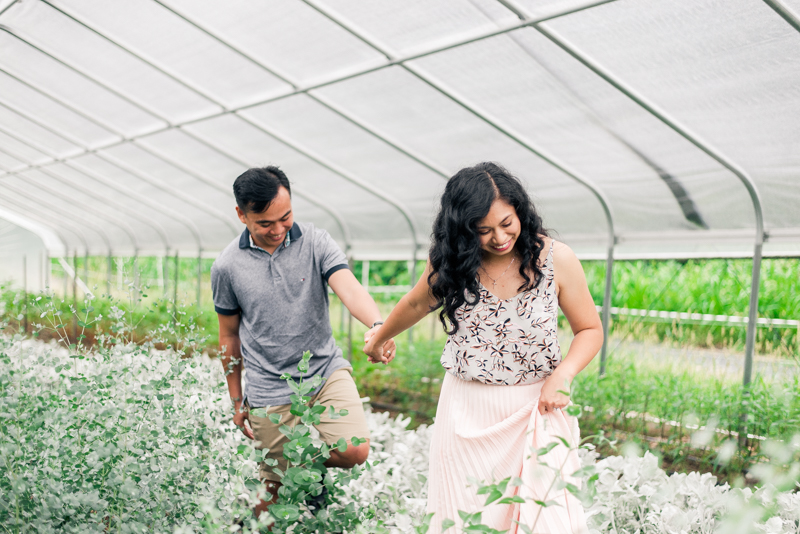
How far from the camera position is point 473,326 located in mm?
1646

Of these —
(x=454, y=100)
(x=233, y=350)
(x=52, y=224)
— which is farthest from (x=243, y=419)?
(x=52, y=224)

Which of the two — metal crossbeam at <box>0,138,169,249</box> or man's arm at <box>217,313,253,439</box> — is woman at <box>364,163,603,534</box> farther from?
metal crossbeam at <box>0,138,169,249</box>

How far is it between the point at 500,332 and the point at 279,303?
0.99 meters

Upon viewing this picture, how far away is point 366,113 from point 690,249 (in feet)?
8.22

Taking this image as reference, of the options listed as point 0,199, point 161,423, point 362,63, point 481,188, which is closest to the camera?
point 481,188

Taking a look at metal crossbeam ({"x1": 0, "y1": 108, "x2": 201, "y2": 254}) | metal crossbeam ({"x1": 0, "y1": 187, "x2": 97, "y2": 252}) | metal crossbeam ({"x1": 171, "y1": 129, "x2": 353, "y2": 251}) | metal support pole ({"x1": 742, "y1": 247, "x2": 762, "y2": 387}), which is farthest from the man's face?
metal crossbeam ({"x1": 0, "y1": 187, "x2": 97, "y2": 252})

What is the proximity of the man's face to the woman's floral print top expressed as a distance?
0.88 m

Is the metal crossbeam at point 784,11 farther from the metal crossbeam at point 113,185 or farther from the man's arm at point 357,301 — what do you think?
the metal crossbeam at point 113,185

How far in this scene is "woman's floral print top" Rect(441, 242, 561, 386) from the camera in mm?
1593

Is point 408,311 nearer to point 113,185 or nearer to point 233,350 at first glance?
point 233,350

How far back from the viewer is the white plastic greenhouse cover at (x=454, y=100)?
283 centimetres

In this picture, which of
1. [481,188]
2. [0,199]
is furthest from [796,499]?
[0,199]

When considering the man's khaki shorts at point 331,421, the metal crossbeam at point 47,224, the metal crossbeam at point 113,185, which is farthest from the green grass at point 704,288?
the metal crossbeam at point 47,224

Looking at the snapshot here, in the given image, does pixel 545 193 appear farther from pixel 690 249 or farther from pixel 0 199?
pixel 0 199
